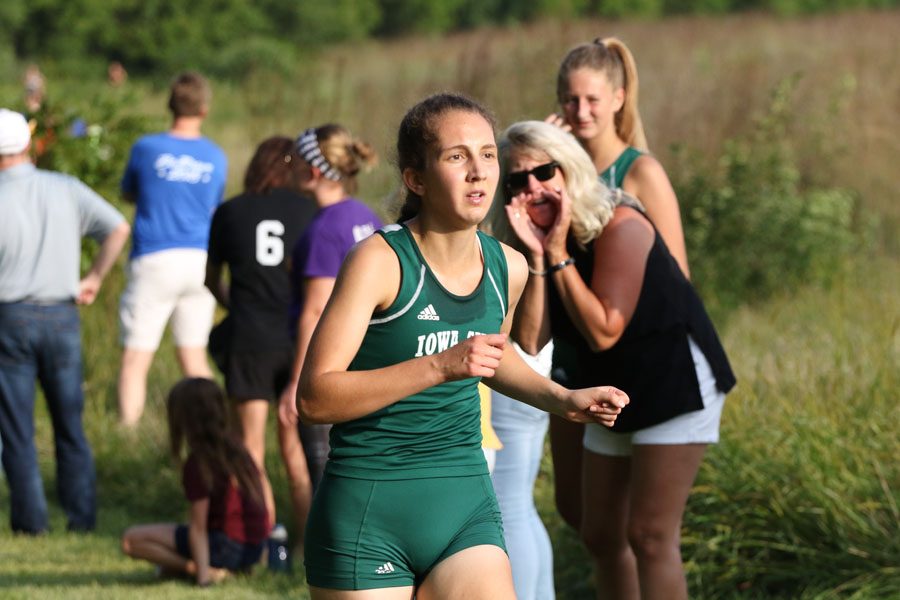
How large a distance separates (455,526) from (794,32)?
1931cm

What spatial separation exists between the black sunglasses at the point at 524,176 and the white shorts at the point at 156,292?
194 inches

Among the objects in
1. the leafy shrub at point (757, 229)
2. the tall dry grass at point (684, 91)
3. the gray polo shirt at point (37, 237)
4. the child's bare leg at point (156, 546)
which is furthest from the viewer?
the tall dry grass at point (684, 91)

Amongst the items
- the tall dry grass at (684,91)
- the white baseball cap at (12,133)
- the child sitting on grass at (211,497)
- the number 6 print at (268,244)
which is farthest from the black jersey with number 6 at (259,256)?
the tall dry grass at (684,91)

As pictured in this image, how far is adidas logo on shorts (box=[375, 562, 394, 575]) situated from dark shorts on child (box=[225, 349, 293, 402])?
145 inches

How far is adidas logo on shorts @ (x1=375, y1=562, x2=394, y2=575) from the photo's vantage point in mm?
3725

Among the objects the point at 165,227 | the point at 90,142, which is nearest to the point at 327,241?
the point at 165,227

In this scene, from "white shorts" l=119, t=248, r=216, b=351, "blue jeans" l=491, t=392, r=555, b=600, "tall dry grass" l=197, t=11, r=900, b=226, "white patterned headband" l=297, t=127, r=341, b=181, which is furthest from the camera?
"tall dry grass" l=197, t=11, r=900, b=226

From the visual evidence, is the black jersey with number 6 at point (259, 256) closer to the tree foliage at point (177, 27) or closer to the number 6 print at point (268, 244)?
the number 6 print at point (268, 244)

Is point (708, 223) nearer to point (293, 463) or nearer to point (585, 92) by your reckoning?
point (293, 463)

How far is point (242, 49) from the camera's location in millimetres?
28922

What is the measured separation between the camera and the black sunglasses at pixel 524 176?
15.8ft

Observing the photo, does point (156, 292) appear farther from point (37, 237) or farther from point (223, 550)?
point (223, 550)

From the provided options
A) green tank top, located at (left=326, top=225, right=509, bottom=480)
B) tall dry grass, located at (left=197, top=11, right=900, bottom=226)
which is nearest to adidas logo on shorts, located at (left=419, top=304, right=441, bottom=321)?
green tank top, located at (left=326, top=225, right=509, bottom=480)

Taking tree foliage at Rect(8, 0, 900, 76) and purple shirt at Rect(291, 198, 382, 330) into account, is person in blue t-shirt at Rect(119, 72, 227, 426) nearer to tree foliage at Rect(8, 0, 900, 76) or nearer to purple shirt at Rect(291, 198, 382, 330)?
purple shirt at Rect(291, 198, 382, 330)
